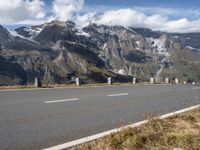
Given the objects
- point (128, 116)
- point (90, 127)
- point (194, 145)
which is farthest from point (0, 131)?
point (128, 116)

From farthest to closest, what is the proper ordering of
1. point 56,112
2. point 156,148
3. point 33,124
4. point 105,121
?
point 56,112
point 105,121
point 33,124
point 156,148

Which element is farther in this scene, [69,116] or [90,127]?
[69,116]

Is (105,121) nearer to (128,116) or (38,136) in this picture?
(128,116)

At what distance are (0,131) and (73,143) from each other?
5.71 feet

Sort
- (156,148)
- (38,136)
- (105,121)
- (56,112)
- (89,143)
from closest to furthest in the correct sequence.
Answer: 1. (156,148)
2. (89,143)
3. (38,136)
4. (105,121)
5. (56,112)

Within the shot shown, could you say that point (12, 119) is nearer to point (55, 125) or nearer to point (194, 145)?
point (55, 125)

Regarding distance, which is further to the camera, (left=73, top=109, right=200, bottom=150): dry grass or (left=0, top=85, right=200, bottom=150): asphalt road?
(left=0, top=85, right=200, bottom=150): asphalt road

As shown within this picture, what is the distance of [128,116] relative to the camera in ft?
41.9

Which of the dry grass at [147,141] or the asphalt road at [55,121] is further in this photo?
the asphalt road at [55,121]

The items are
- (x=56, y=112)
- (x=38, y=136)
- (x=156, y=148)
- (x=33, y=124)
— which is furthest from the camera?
(x=56, y=112)

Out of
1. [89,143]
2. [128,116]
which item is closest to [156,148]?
[89,143]

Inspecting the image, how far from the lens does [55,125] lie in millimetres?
10203

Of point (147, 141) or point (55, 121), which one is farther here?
point (55, 121)

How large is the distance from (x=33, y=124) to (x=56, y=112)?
237 cm
